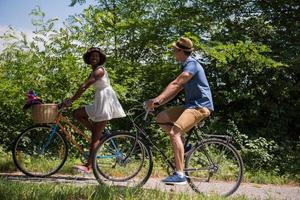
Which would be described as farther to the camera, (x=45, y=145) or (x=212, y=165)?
(x=45, y=145)

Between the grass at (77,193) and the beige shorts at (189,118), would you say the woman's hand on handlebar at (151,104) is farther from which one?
the grass at (77,193)

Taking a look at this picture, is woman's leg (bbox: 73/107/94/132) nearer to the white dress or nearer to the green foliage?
the white dress

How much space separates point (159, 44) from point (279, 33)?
2999 millimetres

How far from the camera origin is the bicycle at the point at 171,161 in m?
6.99

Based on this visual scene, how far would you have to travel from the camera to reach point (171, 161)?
7.10 metres

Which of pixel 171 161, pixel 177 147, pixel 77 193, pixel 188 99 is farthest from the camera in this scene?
pixel 171 161

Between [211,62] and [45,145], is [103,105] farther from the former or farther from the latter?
[211,62]

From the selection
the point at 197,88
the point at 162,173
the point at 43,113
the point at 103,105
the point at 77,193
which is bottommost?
the point at 162,173

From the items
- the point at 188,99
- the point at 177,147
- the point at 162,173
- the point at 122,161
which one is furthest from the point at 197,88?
the point at 162,173

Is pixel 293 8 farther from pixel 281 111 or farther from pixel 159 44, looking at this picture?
pixel 159 44

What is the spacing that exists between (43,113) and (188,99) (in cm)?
238

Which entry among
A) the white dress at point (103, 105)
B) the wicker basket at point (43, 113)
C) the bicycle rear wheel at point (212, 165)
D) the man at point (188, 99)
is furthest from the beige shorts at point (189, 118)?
the wicker basket at point (43, 113)

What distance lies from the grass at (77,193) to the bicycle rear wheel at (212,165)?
120 cm

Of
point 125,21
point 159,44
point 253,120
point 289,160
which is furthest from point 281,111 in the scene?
point 125,21
